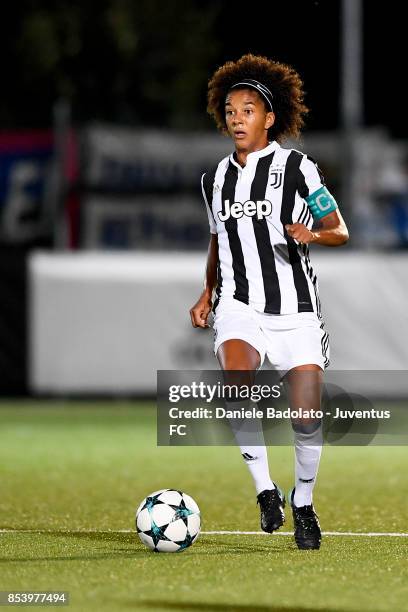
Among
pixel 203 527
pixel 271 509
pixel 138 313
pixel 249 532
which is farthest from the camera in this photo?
pixel 138 313

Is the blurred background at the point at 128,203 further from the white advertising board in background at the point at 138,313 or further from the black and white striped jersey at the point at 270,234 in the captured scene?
the black and white striped jersey at the point at 270,234

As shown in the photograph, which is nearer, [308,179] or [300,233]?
[300,233]

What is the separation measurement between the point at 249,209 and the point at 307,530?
147cm

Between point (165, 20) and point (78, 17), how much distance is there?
53.1 inches

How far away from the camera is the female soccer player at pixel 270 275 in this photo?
23.1ft

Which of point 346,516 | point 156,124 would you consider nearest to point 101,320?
point 156,124

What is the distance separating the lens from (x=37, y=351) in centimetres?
1655

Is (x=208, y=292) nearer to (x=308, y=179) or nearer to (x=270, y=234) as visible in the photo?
(x=270, y=234)

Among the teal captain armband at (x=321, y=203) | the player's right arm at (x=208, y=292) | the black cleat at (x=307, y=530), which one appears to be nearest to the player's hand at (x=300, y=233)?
the teal captain armband at (x=321, y=203)

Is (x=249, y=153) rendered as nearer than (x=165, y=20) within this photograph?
Yes

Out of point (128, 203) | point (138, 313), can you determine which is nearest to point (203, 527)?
point (138, 313)

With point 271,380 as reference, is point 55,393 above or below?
below

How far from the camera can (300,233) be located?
6773 mm

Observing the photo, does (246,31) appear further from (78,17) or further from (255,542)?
(255,542)
